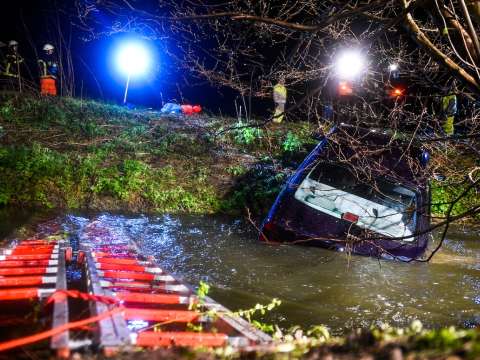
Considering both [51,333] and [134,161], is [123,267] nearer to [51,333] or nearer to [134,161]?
[51,333]

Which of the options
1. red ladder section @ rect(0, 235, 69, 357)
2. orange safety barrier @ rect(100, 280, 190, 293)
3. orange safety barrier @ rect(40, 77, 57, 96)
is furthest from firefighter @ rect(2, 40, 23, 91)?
orange safety barrier @ rect(100, 280, 190, 293)

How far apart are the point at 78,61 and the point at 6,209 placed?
22.1m

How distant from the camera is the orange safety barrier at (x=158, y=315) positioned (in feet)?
9.86

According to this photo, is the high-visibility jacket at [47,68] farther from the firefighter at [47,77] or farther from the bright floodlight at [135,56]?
the bright floodlight at [135,56]

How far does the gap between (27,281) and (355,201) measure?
5.11 m

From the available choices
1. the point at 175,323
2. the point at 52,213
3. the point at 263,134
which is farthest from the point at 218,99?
the point at 175,323

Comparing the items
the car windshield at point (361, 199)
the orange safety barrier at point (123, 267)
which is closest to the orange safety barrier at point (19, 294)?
the orange safety barrier at point (123, 267)

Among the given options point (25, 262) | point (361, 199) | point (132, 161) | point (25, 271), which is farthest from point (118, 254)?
point (132, 161)

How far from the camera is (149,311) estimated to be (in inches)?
122

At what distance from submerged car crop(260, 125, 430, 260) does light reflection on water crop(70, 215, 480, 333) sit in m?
0.38

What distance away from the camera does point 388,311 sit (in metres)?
5.44

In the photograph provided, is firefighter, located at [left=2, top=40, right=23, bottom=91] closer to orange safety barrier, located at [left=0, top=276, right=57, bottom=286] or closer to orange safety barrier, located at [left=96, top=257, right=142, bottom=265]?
orange safety barrier, located at [left=96, top=257, right=142, bottom=265]

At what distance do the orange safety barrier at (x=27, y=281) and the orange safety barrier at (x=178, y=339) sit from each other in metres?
1.60

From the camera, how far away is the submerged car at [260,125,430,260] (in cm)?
660
